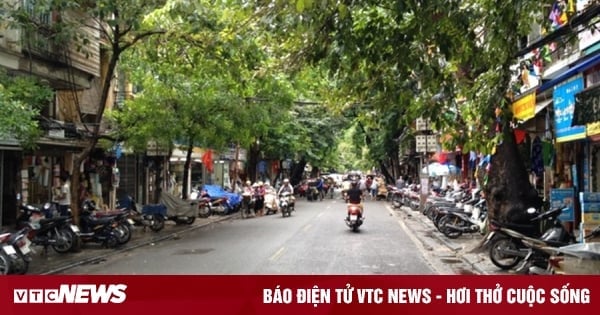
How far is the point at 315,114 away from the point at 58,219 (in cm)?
2466

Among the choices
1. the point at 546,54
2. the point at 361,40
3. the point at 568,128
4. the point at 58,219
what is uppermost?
the point at 546,54

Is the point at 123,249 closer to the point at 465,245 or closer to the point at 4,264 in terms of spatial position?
the point at 4,264

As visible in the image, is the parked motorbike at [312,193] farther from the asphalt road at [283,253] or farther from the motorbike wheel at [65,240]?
the motorbike wheel at [65,240]

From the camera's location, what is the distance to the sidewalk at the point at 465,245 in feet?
35.9

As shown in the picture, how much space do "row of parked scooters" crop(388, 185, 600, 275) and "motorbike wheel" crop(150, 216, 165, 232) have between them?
27.3ft

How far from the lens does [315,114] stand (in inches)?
1420

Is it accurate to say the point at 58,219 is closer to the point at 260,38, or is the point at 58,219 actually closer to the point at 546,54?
the point at 260,38

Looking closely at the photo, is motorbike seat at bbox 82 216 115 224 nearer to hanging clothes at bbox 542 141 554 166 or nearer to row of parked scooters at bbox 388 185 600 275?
row of parked scooters at bbox 388 185 600 275

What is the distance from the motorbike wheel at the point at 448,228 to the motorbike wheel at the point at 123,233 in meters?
8.42

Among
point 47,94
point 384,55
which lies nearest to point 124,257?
point 47,94

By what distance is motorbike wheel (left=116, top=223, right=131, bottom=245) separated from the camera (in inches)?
553

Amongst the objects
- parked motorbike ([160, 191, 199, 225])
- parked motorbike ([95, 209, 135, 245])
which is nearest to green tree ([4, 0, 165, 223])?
parked motorbike ([95, 209, 135, 245])

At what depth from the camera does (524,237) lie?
382 inches

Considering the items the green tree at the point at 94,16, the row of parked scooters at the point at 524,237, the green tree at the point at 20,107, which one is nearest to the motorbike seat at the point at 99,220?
the green tree at the point at 94,16
